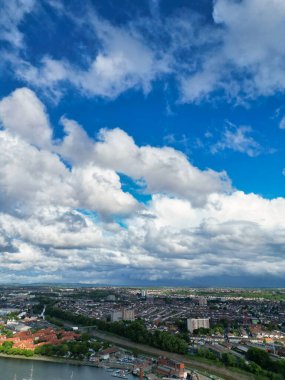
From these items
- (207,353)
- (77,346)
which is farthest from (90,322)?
(207,353)

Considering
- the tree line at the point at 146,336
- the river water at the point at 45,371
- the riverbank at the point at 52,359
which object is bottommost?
the river water at the point at 45,371

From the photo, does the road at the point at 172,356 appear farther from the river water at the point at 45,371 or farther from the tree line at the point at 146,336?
the river water at the point at 45,371

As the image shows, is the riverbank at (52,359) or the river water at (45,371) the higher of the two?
the riverbank at (52,359)

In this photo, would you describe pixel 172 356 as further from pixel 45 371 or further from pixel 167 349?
pixel 45 371

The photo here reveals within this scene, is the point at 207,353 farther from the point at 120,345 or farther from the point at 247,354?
the point at 120,345

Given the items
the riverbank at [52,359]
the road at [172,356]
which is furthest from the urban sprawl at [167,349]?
the riverbank at [52,359]

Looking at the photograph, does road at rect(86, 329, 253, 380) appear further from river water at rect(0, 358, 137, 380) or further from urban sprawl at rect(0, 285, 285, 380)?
river water at rect(0, 358, 137, 380)

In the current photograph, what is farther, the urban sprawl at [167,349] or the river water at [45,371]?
the urban sprawl at [167,349]
